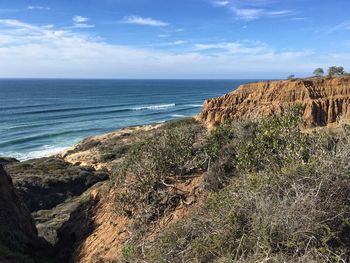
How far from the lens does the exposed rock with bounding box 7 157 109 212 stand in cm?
2366

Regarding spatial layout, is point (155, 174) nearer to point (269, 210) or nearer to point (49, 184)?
point (269, 210)

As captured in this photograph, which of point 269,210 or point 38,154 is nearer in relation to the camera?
point 269,210

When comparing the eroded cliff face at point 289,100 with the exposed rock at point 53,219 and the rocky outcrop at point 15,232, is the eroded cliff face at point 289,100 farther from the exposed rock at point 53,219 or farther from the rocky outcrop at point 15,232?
the rocky outcrop at point 15,232

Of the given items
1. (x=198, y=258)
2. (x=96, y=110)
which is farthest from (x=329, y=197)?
(x=96, y=110)

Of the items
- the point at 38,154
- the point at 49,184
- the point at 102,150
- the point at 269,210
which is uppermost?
the point at 269,210

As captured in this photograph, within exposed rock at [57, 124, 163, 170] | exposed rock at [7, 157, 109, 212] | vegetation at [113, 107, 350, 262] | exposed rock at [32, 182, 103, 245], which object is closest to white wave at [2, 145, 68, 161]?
exposed rock at [57, 124, 163, 170]

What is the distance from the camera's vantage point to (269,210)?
5969 mm

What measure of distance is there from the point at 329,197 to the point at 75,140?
4956cm

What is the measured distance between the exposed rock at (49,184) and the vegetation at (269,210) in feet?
50.3

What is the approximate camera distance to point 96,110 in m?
82.6

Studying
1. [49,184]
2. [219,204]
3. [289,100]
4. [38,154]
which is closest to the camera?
[219,204]

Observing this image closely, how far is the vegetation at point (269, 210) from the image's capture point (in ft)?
18.7

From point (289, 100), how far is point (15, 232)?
3501 centimetres

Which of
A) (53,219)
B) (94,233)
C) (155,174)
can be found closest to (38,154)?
(53,219)
